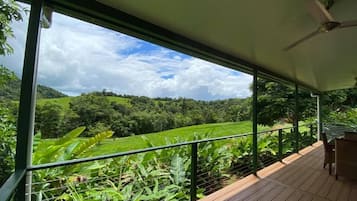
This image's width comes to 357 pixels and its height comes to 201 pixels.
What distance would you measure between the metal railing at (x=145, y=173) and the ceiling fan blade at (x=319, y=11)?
199cm

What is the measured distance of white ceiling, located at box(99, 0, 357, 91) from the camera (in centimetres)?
237

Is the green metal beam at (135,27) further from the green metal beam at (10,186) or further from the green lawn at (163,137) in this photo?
the green lawn at (163,137)

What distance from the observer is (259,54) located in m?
4.24

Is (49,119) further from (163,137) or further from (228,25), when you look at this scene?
(228,25)

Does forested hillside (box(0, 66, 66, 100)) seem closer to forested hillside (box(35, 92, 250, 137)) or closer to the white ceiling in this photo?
the white ceiling

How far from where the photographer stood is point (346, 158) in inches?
190

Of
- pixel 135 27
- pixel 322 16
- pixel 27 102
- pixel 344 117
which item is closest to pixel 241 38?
pixel 322 16

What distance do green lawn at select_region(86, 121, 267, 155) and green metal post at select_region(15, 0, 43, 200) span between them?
200 cm

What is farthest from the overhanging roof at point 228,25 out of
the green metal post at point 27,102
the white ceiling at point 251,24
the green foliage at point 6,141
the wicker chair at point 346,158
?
the wicker chair at point 346,158

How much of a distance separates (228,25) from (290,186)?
3014 millimetres

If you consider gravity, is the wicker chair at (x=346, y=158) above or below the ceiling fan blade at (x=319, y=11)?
below

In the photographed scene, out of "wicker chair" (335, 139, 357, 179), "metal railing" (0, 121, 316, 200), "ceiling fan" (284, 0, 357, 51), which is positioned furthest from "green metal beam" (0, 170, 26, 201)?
"wicker chair" (335, 139, 357, 179)

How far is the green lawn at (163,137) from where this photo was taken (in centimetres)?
515

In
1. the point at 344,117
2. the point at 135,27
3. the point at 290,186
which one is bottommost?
the point at 290,186
